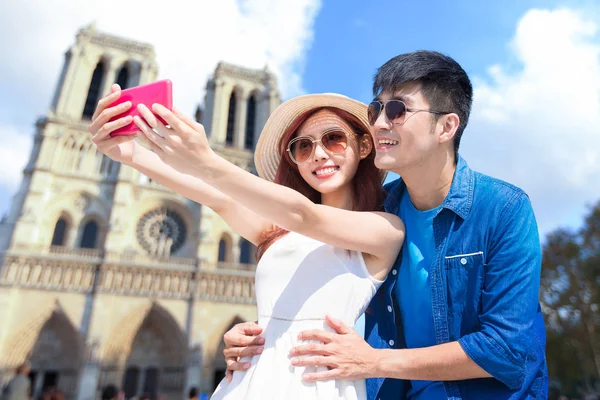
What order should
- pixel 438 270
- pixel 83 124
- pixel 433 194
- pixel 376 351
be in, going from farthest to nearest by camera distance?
pixel 83 124 < pixel 433 194 < pixel 438 270 < pixel 376 351

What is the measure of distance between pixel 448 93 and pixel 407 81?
0.16 metres

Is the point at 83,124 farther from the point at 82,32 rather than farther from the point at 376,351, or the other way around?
the point at 376,351

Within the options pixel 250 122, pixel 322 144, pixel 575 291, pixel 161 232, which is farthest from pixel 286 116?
pixel 250 122

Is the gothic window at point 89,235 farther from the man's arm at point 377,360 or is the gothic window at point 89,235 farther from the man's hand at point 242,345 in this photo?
the man's arm at point 377,360

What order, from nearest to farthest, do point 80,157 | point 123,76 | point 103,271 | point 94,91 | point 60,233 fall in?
point 103,271, point 60,233, point 80,157, point 94,91, point 123,76

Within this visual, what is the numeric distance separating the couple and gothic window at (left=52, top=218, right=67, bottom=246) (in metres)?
21.0

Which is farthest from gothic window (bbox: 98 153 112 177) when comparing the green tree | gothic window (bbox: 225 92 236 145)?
the green tree

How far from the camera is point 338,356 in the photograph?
49.3 inches

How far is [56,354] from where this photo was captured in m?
17.8

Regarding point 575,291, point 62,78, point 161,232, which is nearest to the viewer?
point 575,291

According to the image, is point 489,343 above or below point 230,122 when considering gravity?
below

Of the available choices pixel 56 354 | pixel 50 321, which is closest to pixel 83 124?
pixel 50 321

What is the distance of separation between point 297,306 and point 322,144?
0.68 m

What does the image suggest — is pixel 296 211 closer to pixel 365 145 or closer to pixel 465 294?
pixel 465 294
